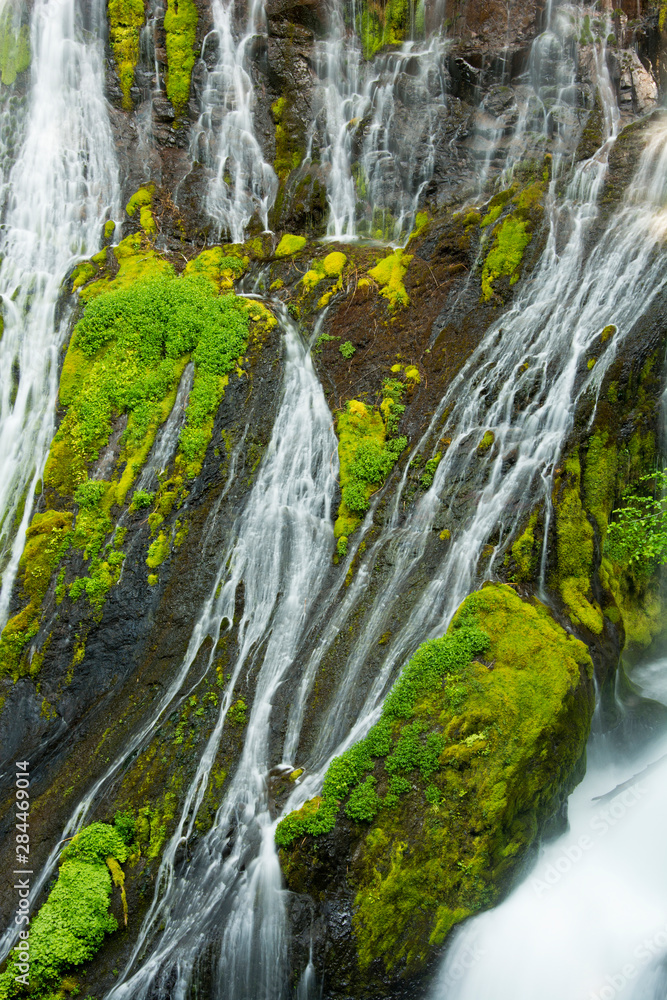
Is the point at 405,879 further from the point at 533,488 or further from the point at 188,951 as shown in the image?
the point at 533,488

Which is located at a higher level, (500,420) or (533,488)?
(500,420)

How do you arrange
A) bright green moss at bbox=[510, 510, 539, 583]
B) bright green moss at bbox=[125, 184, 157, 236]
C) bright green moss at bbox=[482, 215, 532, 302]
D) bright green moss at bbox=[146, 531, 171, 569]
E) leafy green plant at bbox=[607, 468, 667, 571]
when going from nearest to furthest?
bright green moss at bbox=[510, 510, 539, 583] < leafy green plant at bbox=[607, 468, 667, 571] < bright green moss at bbox=[146, 531, 171, 569] < bright green moss at bbox=[482, 215, 532, 302] < bright green moss at bbox=[125, 184, 157, 236]

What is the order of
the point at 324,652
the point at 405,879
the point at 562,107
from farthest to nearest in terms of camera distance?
the point at 562,107 → the point at 324,652 → the point at 405,879

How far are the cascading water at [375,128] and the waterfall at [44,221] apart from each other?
18.7ft

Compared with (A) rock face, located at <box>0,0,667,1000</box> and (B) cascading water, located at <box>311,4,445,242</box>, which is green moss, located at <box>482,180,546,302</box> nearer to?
(A) rock face, located at <box>0,0,667,1000</box>

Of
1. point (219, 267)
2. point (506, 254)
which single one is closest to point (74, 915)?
point (219, 267)

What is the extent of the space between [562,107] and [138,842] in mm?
17533

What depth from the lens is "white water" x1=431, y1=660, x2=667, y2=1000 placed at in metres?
7.40

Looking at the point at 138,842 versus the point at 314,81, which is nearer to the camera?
the point at 138,842

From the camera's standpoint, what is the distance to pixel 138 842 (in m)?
8.75

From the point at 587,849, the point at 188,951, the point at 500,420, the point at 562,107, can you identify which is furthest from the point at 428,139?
the point at 188,951

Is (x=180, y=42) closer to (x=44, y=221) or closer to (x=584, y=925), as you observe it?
(x=44, y=221)

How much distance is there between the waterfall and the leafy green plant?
32.3 ft

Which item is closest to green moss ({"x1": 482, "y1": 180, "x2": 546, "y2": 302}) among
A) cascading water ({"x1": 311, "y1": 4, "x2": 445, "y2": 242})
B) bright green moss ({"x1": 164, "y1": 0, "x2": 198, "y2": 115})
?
cascading water ({"x1": 311, "y1": 4, "x2": 445, "y2": 242})
